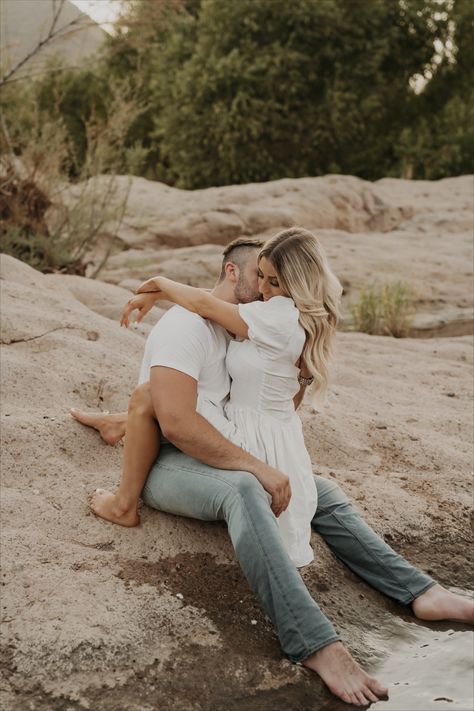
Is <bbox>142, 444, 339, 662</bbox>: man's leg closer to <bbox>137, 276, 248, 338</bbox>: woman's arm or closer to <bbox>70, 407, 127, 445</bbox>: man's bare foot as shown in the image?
<bbox>137, 276, 248, 338</bbox>: woman's arm

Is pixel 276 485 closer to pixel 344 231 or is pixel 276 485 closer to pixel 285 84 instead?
pixel 344 231

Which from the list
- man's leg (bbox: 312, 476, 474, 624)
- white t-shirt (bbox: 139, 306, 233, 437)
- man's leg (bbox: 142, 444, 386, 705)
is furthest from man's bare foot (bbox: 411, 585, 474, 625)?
white t-shirt (bbox: 139, 306, 233, 437)

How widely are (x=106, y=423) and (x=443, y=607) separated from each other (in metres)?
1.61

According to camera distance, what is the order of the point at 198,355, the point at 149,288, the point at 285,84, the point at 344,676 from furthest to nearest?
1. the point at 285,84
2. the point at 149,288
3. the point at 198,355
4. the point at 344,676

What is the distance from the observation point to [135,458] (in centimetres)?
317

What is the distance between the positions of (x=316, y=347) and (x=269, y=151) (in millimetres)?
13937

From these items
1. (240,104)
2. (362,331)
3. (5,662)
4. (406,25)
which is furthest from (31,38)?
(406,25)

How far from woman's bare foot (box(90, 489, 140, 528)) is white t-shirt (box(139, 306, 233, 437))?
1.53 feet

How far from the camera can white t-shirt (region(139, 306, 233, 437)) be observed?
3062 millimetres

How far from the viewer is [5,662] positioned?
2678 millimetres

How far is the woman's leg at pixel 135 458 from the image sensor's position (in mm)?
3129

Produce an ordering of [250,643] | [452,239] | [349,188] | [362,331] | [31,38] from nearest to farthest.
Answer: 1. [250,643]
2. [31,38]
3. [362,331]
4. [452,239]
5. [349,188]

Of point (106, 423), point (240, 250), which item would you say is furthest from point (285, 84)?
point (240, 250)

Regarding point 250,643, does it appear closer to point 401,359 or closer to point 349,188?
point 401,359
